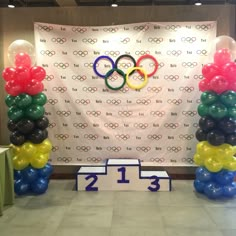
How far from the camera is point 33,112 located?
13.7ft

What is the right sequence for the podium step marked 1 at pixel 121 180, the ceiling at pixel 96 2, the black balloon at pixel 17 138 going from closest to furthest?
the black balloon at pixel 17 138
the podium step marked 1 at pixel 121 180
the ceiling at pixel 96 2

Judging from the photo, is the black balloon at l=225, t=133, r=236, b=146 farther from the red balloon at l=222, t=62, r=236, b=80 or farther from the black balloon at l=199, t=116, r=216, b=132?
the red balloon at l=222, t=62, r=236, b=80

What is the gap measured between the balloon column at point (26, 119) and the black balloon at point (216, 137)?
7.49ft

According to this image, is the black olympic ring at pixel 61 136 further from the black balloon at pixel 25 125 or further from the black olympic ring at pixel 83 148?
the black balloon at pixel 25 125

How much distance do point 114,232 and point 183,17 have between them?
344 centimetres

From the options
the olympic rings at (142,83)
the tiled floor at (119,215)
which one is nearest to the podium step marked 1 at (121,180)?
the tiled floor at (119,215)

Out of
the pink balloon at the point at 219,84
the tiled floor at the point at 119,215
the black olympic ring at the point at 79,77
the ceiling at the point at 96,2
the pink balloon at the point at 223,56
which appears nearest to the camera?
the tiled floor at the point at 119,215

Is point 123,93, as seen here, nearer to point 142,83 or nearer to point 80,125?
point 142,83

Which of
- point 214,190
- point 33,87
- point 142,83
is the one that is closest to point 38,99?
point 33,87

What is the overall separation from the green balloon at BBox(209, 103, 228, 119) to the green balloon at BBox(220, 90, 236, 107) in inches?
2.5

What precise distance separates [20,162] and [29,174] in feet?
0.69

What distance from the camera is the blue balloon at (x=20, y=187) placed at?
4258mm

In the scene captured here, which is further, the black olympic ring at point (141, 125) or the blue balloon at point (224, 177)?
the black olympic ring at point (141, 125)

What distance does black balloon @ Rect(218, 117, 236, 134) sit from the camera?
3.96 m
